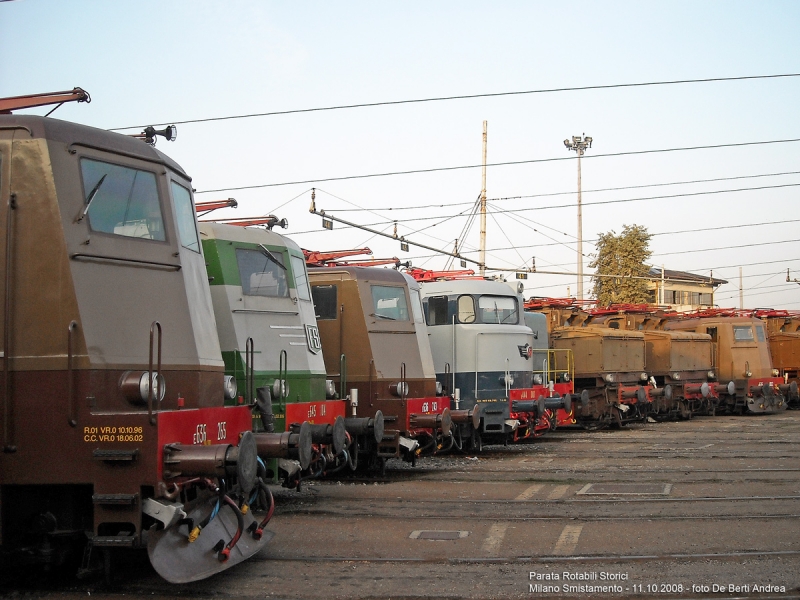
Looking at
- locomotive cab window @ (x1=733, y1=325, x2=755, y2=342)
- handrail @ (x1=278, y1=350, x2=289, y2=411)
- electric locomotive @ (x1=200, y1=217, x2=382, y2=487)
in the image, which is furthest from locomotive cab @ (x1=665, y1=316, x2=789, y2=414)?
handrail @ (x1=278, y1=350, x2=289, y2=411)

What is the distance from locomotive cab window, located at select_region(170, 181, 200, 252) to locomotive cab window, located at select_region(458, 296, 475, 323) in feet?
30.2

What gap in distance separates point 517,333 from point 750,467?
4789 mm

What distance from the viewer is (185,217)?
676 centimetres

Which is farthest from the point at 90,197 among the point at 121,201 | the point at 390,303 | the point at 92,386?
the point at 390,303

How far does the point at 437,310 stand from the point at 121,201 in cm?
1024

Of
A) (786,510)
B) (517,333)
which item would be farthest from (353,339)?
(786,510)

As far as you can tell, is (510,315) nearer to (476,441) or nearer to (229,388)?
(476,441)

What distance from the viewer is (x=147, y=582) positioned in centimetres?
622

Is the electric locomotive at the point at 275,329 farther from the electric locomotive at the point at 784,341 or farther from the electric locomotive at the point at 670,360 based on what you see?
the electric locomotive at the point at 784,341

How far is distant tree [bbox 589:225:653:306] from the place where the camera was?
47.5 meters

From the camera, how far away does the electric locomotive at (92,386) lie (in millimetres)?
5414

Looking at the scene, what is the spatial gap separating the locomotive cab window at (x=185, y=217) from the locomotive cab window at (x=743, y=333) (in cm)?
2521

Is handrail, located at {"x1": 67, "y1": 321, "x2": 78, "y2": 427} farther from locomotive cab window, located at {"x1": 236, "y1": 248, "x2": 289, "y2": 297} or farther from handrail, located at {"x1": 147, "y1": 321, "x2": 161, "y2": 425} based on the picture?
locomotive cab window, located at {"x1": 236, "y1": 248, "x2": 289, "y2": 297}

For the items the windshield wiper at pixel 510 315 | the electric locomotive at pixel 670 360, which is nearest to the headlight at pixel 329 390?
the windshield wiper at pixel 510 315
